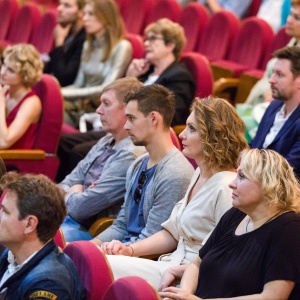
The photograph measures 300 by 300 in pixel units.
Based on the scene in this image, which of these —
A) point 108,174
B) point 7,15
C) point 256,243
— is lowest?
point 7,15

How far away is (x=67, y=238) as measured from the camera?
2.30m

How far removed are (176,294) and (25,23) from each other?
2943 millimetres

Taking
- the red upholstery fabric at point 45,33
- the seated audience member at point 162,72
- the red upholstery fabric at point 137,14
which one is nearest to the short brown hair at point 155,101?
the seated audience member at point 162,72

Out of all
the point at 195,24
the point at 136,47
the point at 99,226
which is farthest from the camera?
the point at 195,24

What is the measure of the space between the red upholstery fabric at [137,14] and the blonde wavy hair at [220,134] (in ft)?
7.87

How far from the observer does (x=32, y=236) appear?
5.16ft

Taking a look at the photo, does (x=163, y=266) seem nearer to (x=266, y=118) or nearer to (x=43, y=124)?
(x=266, y=118)

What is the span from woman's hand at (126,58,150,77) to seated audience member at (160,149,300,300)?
1486 millimetres

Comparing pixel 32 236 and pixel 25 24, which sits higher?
pixel 32 236

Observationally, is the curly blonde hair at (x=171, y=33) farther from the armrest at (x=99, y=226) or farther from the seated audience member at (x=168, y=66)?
the armrest at (x=99, y=226)

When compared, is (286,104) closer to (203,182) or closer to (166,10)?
(203,182)

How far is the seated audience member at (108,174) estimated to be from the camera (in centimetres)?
232

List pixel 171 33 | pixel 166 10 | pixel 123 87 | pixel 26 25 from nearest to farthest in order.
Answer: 1. pixel 123 87
2. pixel 171 33
3. pixel 166 10
4. pixel 26 25

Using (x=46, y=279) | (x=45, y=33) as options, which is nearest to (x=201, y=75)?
(x=45, y=33)
